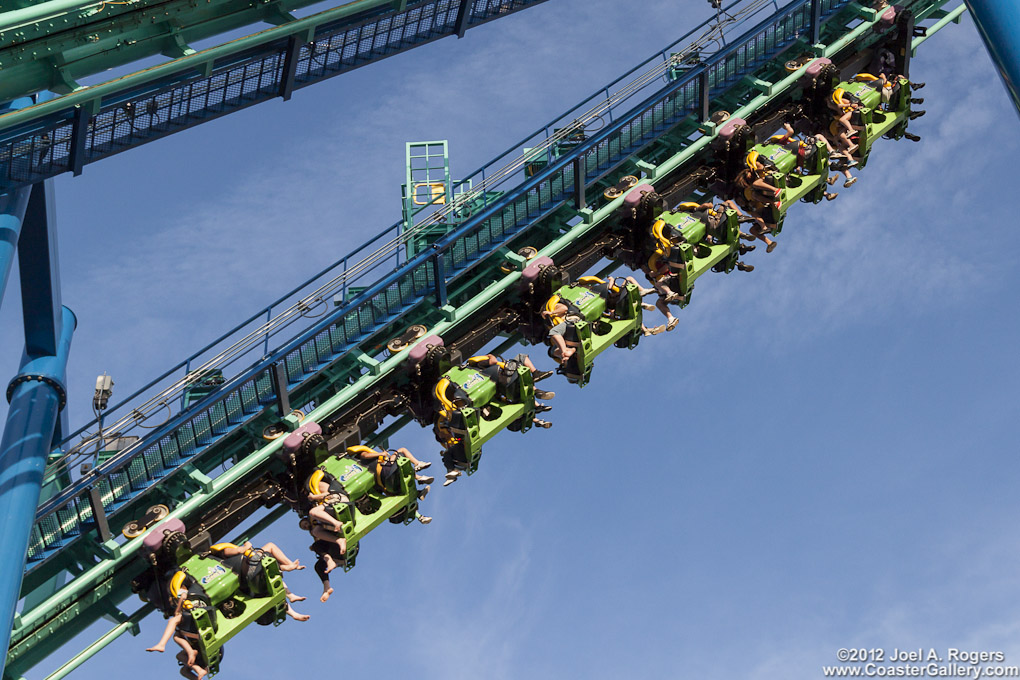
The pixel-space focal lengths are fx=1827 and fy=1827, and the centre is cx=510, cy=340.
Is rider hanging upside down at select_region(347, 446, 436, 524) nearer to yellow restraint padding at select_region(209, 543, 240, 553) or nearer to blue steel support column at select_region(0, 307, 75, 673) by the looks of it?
yellow restraint padding at select_region(209, 543, 240, 553)

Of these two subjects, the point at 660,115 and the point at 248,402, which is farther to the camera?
the point at 660,115

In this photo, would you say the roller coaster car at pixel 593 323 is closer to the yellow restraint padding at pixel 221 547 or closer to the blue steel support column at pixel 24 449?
the yellow restraint padding at pixel 221 547

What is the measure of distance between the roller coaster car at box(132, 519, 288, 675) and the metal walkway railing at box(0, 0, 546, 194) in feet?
14.9

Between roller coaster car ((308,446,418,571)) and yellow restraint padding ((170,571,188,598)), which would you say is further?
roller coaster car ((308,446,418,571))

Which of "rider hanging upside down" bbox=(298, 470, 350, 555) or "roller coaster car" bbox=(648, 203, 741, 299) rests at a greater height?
"roller coaster car" bbox=(648, 203, 741, 299)

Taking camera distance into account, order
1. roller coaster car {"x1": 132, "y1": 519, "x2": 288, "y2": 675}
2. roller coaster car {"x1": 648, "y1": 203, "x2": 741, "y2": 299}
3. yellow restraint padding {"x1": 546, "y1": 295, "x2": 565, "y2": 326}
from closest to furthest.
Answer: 1. roller coaster car {"x1": 132, "y1": 519, "x2": 288, "y2": 675}
2. yellow restraint padding {"x1": 546, "y1": 295, "x2": 565, "y2": 326}
3. roller coaster car {"x1": 648, "y1": 203, "x2": 741, "y2": 299}

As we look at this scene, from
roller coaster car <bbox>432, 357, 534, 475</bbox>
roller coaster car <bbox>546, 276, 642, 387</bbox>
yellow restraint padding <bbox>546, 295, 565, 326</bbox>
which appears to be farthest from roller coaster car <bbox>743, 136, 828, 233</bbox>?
roller coaster car <bbox>432, 357, 534, 475</bbox>

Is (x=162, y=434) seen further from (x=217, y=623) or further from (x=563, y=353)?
(x=563, y=353)

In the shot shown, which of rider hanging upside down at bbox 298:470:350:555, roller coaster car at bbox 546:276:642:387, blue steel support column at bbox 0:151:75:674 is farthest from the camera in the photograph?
roller coaster car at bbox 546:276:642:387

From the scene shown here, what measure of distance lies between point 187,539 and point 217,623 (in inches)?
44.2

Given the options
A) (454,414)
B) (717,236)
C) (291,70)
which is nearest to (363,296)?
(454,414)

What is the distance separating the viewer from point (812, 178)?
25.8 meters

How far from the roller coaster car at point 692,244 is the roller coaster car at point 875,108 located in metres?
3.03

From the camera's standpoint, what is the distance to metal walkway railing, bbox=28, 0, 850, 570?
69.4 ft
